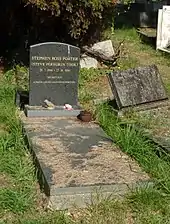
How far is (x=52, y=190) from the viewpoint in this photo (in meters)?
3.81

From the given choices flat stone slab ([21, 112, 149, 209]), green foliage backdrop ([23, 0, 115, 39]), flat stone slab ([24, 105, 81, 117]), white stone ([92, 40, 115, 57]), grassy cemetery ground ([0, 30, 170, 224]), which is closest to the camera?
grassy cemetery ground ([0, 30, 170, 224])

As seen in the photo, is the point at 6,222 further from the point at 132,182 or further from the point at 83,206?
the point at 132,182

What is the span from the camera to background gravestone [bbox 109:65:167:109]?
6.11 metres

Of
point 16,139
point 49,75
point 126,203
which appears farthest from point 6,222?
point 49,75

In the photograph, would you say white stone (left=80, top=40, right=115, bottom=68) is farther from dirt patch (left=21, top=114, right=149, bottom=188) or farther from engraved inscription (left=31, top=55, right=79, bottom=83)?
dirt patch (left=21, top=114, right=149, bottom=188)

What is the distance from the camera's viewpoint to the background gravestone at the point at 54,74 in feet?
19.9

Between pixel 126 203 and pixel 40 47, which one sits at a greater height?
pixel 40 47

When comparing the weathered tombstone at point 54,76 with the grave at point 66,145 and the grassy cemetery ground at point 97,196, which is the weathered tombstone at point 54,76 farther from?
the grassy cemetery ground at point 97,196

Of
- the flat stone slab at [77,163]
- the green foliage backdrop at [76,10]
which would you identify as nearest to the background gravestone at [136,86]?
the flat stone slab at [77,163]

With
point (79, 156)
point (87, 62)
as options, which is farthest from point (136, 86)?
point (87, 62)

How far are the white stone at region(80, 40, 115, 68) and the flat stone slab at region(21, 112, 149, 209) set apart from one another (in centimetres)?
304

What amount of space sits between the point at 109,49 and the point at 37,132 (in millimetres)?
4018

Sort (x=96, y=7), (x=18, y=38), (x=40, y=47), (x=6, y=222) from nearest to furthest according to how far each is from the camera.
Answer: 1. (x=6, y=222)
2. (x=40, y=47)
3. (x=96, y=7)
4. (x=18, y=38)

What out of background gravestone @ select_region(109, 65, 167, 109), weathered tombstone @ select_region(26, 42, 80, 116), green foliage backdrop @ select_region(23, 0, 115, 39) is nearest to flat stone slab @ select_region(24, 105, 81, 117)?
weathered tombstone @ select_region(26, 42, 80, 116)
